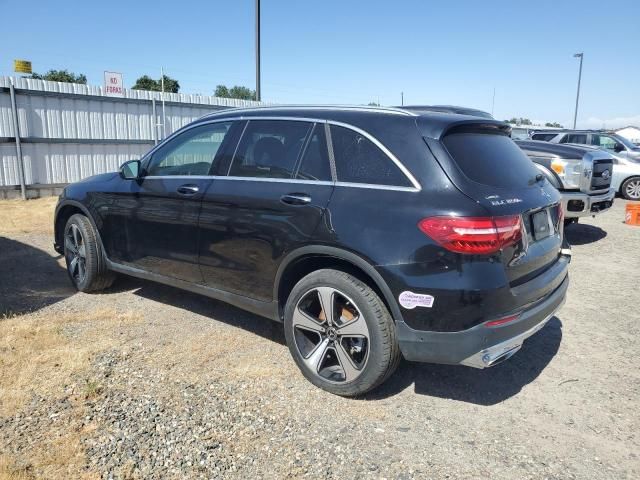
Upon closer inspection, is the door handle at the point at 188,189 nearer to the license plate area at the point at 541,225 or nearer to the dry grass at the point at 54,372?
the dry grass at the point at 54,372

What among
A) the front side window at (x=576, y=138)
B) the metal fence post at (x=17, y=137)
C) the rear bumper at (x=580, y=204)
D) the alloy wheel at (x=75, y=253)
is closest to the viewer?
the alloy wheel at (x=75, y=253)

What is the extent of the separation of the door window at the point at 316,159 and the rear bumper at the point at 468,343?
3.54 ft

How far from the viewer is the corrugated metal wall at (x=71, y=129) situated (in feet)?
36.5

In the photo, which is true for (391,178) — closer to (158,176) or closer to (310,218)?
(310,218)

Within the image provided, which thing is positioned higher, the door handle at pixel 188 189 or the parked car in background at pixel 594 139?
the parked car in background at pixel 594 139

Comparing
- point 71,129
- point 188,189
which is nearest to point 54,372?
point 188,189

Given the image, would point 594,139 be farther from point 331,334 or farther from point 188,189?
point 331,334

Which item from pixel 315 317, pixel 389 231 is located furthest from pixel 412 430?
pixel 389 231

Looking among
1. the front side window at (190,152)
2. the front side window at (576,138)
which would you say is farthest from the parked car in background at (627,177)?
the front side window at (190,152)

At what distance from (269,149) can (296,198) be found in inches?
22.3

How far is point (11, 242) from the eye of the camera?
24.6 ft

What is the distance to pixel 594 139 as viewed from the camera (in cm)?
1552

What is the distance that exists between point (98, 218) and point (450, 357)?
11.8 ft

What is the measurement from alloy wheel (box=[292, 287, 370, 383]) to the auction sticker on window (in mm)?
323
